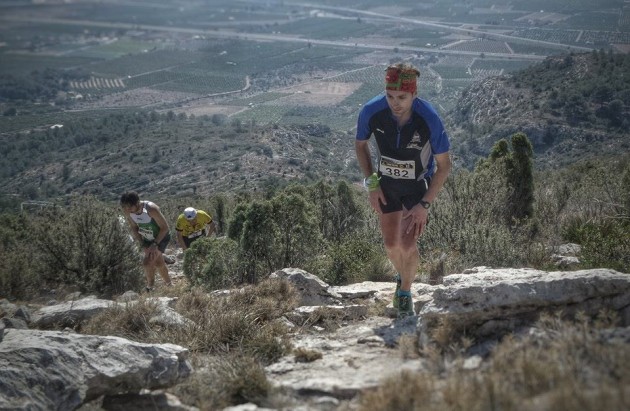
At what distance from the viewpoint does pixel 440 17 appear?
3738cm

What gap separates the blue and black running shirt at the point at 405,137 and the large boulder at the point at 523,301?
3.65 ft

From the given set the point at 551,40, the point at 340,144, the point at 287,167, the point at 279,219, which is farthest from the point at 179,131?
the point at 279,219

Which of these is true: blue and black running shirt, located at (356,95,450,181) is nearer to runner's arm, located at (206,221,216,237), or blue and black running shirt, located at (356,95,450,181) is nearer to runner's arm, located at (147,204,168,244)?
runner's arm, located at (147,204,168,244)

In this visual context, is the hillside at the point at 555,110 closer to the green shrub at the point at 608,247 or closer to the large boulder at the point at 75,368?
the green shrub at the point at 608,247

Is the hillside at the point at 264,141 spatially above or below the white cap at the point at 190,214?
below

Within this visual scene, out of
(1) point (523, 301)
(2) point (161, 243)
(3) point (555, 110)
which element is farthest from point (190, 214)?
(3) point (555, 110)

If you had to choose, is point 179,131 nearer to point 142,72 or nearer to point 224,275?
point 142,72

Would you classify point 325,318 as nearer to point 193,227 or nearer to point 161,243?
point 161,243

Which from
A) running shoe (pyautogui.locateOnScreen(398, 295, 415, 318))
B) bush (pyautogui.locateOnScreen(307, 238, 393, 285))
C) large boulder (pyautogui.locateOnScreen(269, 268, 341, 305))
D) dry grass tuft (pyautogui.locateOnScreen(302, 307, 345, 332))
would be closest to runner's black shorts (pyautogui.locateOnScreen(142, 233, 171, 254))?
bush (pyautogui.locateOnScreen(307, 238, 393, 285))

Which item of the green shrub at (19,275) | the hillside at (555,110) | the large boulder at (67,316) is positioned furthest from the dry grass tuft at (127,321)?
the hillside at (555,110)

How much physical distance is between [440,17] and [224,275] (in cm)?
3455

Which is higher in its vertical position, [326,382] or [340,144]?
[326,382]

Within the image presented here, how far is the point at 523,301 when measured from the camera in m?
3.65

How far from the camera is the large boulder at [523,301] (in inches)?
141
